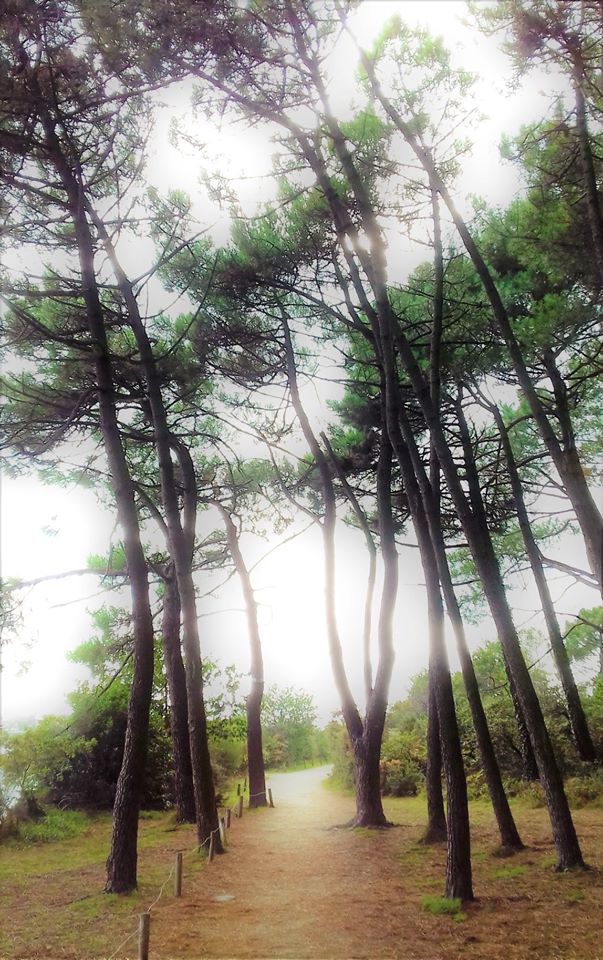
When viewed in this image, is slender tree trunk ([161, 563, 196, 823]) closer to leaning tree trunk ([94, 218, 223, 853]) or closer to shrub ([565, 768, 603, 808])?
leaning tree trunk ([94, 218, 223, 853])

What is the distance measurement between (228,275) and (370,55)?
4007 mm

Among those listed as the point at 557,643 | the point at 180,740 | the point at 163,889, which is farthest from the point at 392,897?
the point at 180,740

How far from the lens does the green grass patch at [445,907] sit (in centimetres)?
503

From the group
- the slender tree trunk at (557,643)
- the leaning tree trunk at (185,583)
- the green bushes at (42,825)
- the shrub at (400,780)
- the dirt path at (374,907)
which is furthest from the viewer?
the shrub at (400,780)

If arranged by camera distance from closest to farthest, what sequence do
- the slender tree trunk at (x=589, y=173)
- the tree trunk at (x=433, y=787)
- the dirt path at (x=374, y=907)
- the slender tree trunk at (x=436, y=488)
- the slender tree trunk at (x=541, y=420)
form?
1. the dirt path at (x=374, y=907)
2. the slender tree trunk at (x=541, y=420)
3. the slender tree trunk at (x=589, y=173)
4. the slender tree trunk at (x=436, y=488)
5. the tree trunk at (x=433, y=787)

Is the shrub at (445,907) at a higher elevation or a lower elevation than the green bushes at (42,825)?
lower

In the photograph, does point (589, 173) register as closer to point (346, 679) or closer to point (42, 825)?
point (346, 679)

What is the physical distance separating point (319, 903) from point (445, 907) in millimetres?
1425

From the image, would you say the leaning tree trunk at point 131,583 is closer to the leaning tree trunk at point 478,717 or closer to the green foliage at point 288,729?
the leaning tree trunk at point 478,717

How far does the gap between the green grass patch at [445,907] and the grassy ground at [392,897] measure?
0.01 m

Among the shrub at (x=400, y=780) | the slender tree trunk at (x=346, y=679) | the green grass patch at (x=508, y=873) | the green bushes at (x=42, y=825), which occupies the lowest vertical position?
the shrub at (x=400, y=780)

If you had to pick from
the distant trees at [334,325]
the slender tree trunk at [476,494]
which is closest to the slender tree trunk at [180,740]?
the distant trees at [334,325]

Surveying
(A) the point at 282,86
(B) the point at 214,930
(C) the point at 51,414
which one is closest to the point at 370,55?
(A) the point at 282,86

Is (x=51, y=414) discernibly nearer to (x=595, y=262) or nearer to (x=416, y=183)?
(x=416, y=183)
